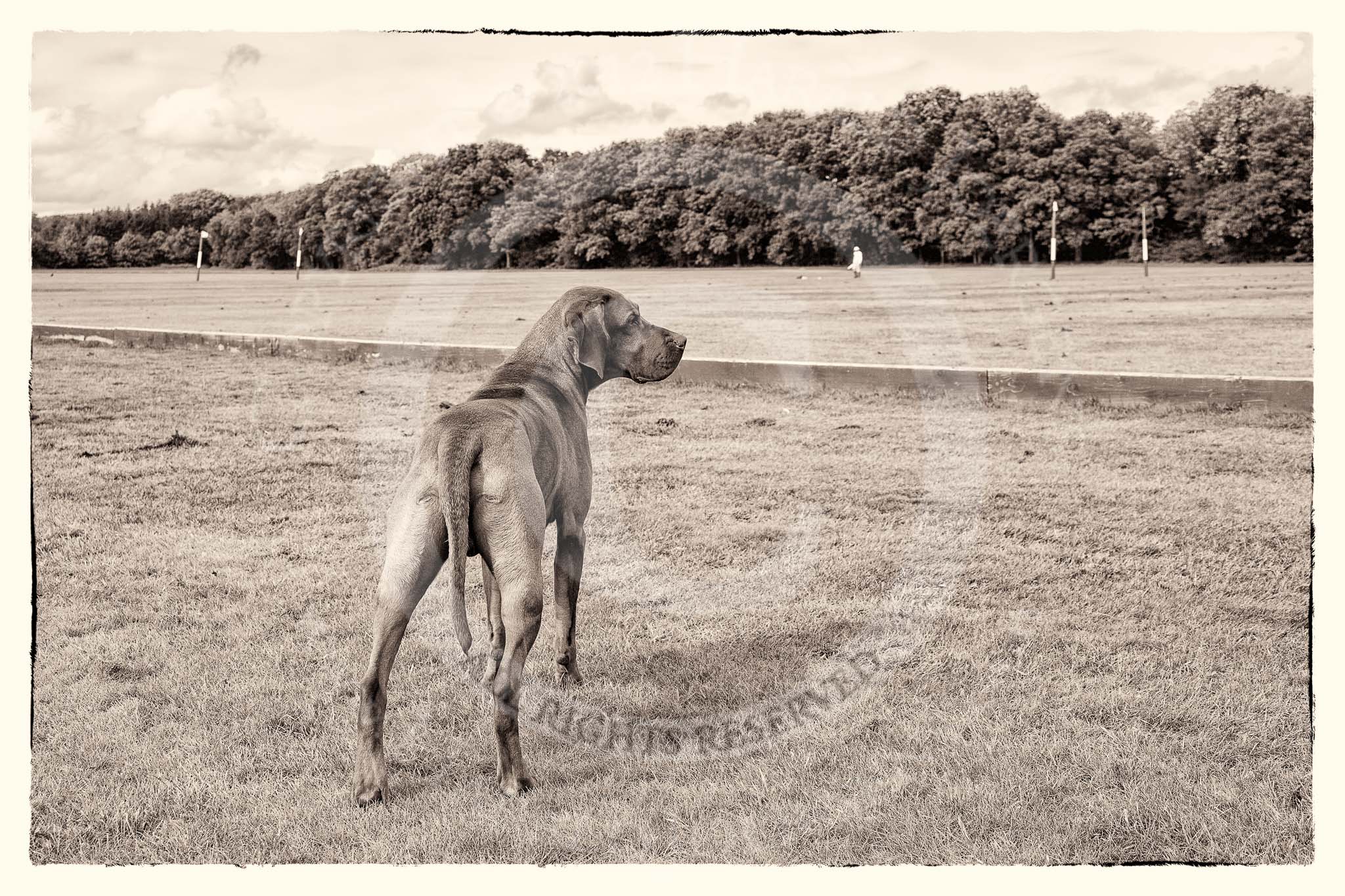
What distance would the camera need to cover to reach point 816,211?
75.7 ft

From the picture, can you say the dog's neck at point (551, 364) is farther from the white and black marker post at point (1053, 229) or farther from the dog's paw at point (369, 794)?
the white and black marker post at point (1053, 229)

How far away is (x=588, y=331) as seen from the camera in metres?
5.04

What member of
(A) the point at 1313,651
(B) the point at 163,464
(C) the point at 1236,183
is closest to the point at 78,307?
(B) the point at 163,464

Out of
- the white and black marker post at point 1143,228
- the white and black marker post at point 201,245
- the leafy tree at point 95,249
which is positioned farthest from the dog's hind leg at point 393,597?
the white and black marker post at point 1143,228

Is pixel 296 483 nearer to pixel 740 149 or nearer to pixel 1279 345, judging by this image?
pixel 740 149

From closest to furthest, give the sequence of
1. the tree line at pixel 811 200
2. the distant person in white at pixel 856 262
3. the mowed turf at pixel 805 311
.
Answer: the tree line at pixel 811 200, the mowed turf at pixel 805 311, the distant person in white at pixel 856 262

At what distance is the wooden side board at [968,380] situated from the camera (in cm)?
1067

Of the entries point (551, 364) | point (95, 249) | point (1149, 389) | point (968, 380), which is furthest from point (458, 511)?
point (95, 249)

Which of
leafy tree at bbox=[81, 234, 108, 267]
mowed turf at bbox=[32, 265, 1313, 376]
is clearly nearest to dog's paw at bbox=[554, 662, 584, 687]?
mowed turf at bbox=[32, 265, 1313, 376]

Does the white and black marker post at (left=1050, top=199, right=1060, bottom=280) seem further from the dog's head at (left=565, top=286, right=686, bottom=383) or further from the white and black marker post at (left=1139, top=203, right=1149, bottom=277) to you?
the dog's head at (left=565, top=286, right=686, bottom=383)

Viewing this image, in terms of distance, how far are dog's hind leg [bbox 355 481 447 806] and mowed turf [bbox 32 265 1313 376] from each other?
8997 mm

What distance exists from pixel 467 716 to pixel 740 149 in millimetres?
11224

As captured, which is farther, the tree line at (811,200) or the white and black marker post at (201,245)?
the white and black marker post at (201,245)

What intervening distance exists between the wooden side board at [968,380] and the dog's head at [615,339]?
6.95m
